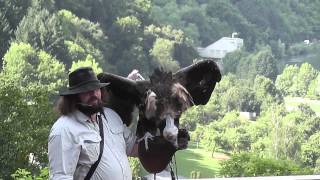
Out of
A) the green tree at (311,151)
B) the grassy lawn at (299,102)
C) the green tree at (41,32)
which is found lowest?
the green tree at (311,151)

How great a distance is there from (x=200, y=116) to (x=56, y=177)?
3615 cm

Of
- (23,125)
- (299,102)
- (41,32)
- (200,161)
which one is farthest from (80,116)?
(299,102)

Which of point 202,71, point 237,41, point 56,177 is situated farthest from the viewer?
point 237,41

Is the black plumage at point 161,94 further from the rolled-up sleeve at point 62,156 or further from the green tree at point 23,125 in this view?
the green tree at point 23,125

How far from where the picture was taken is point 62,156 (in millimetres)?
1634

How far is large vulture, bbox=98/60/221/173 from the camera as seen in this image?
165 centimetres

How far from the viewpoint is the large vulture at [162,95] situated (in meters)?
1.65

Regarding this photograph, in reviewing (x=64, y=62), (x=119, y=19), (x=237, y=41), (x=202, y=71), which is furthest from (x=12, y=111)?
(x=237, y=41)

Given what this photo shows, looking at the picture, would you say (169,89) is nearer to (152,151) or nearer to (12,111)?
(152,151)

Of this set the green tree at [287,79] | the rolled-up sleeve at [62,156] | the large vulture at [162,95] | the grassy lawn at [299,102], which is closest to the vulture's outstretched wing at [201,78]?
the large vulture at [162,95]

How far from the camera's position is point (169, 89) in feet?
5.45

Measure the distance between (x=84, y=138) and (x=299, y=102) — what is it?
41221 mm

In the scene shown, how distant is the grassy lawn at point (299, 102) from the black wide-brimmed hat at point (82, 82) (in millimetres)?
39600

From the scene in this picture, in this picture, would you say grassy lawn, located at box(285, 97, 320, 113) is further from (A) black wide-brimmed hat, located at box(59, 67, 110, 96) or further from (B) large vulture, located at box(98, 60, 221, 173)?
(A) black wide-brimmed hat, located at box(59, 67, 110, 96)
